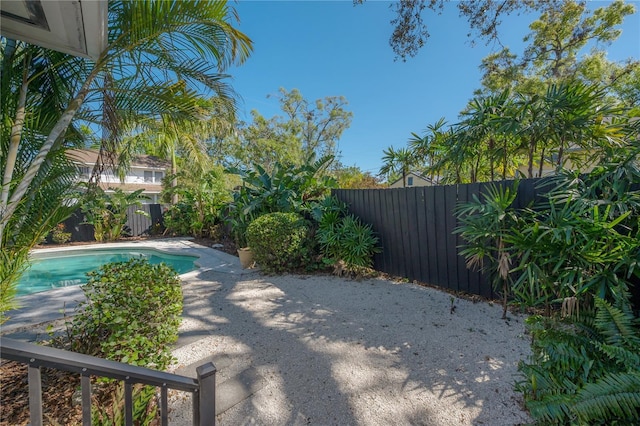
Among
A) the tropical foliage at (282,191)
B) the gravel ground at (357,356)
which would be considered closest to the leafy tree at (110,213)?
the tropical foliage at (282,191)

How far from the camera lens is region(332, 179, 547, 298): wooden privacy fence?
3.90 metres

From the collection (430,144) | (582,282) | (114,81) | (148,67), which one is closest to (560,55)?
(430,144)

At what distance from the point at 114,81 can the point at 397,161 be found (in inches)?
196

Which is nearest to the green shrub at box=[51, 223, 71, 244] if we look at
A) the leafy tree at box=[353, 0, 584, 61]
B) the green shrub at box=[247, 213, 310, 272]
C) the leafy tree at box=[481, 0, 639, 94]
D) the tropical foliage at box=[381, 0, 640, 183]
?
the green shrub at box=[247, 213, 310, 272]

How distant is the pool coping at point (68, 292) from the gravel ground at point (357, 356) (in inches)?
58.8

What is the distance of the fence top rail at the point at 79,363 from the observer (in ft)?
2.45

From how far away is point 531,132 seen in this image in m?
3.53

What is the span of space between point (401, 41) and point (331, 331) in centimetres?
537

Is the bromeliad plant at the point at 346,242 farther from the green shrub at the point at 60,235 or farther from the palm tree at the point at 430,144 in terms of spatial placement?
the green shrub at the point at 60,235

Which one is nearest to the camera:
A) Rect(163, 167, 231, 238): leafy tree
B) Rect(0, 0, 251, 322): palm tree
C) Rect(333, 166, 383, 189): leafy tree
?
Rect(0, 0, 251, 322): palm tree

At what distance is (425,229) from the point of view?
14.8 feet

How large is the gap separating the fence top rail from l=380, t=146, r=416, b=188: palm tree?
17.4ft

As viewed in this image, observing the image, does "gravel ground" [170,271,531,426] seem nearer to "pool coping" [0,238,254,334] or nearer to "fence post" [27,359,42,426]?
"fence post" [27,359,42,426]

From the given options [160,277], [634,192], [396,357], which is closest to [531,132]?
[634,192]
